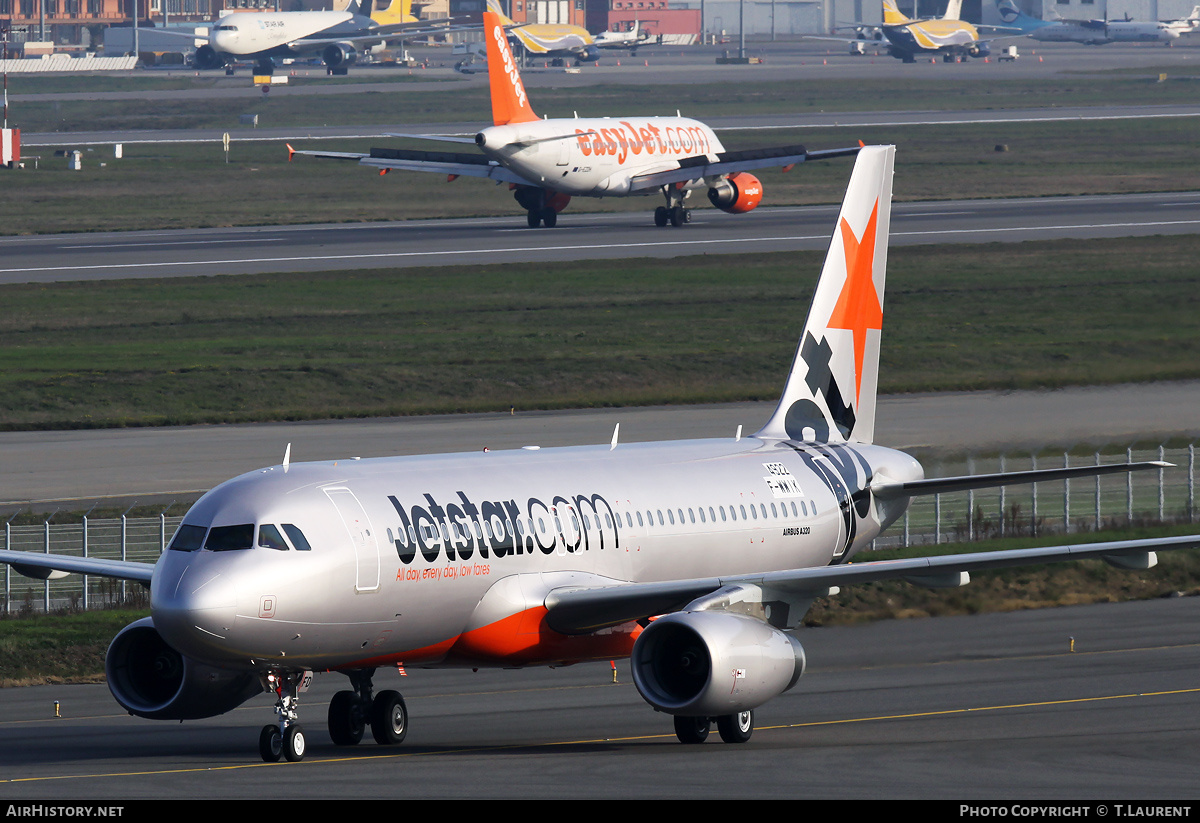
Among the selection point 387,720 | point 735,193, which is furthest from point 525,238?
point 387,720

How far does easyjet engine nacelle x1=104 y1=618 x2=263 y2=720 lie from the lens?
29.3m

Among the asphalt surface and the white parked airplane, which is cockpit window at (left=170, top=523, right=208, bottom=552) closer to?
the asphalt surface

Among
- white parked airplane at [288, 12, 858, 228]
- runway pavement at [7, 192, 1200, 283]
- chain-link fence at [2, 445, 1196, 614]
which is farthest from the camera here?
white parked airplane at [288, 12, 858, 228]

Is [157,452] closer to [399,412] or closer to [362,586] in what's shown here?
[399,412]

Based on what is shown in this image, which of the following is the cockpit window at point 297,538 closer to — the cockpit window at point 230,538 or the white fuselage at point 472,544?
the white fuselage at point 472,544

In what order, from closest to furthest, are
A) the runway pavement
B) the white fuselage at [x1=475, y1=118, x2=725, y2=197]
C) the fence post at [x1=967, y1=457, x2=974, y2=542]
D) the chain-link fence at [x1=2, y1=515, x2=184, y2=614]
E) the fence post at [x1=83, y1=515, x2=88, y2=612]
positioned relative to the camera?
the fence post at [x1=83, y1=515, x2=88, y2=612]
the chain-link fence at [x1=2, y1=515, x2=184, y2=614]
the fence post at [x1=967, y1=457, x2=974, y2=542]
the runway pavement
the white fuselage at [x1=475, y1=118, x2=725, y2=197]

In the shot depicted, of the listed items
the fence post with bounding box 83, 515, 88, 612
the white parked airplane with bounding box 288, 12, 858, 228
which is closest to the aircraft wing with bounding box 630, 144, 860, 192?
the white parked airplane with bounding box 288, 12, 858, 228

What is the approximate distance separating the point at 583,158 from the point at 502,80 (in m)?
6.78

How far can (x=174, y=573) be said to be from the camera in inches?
1040

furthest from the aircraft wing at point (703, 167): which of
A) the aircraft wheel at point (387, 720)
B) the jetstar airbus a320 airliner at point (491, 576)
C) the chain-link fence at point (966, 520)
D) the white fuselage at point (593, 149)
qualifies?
the aircraft wheel at point (387, 720)

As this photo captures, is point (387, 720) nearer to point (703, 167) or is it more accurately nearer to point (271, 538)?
point (271, 538)

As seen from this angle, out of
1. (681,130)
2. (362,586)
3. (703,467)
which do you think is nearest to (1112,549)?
(703,467)

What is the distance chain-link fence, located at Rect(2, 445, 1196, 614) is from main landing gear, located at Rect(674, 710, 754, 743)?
1600 cm

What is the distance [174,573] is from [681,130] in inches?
3790
